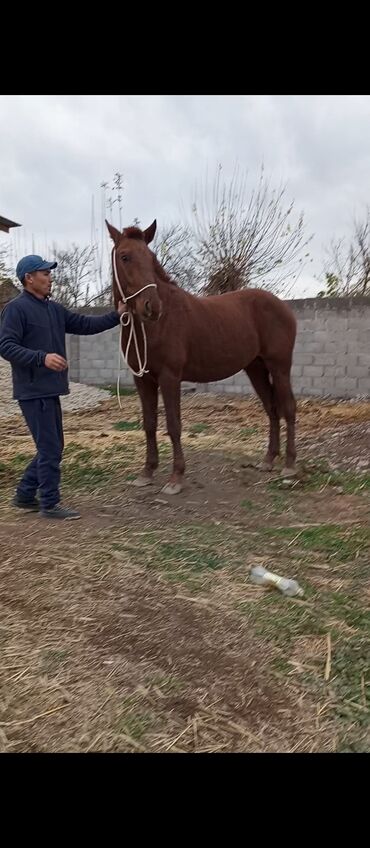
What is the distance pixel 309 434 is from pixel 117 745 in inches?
244

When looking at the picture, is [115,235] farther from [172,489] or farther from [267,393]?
[267,393]

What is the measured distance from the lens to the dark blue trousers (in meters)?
3.93

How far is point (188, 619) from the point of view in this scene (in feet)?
8.39

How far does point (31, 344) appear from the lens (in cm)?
397

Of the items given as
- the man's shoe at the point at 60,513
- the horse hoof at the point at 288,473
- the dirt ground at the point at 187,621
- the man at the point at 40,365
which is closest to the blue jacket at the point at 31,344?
the man at the point at 40,365

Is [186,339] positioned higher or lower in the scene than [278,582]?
higher

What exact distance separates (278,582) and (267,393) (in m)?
3.26

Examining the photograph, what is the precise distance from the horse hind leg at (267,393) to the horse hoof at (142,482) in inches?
53.8

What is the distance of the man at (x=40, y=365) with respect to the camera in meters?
3.80

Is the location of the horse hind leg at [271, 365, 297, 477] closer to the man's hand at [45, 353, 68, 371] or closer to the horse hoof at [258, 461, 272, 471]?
the horse hoof at [258, 461, 272, 471]

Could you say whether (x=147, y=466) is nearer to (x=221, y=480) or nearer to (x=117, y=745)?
(x=221, y=480)

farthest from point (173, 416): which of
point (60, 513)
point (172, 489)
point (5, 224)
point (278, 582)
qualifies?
point (5, 224)

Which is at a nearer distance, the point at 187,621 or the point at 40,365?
the point at 187,621

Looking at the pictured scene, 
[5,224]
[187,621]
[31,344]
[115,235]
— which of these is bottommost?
[187,621]
